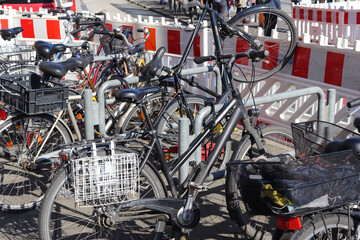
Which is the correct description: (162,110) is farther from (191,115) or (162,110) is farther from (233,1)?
(233,1)

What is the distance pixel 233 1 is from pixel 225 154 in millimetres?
13271

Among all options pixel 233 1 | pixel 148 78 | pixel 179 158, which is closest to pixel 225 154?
pixel 148 78

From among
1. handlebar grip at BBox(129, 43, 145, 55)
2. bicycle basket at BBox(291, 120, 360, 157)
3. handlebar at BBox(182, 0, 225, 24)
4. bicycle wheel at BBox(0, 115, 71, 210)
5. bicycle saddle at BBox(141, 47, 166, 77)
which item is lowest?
bicycle wheel at BBox(0, 115, 71, 210)

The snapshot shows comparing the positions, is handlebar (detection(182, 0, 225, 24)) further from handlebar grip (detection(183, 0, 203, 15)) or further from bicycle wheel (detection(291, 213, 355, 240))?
bicycle wheel (detection(291, 213, 355, 240))

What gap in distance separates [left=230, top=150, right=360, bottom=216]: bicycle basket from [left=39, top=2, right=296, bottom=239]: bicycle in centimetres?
73

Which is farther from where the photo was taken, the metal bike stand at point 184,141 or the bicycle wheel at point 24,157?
the bicycle wheel at point 24,157

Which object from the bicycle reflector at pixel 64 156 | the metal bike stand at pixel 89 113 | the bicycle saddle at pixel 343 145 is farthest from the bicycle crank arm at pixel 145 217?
the bicycle saddle at pixel 343 145

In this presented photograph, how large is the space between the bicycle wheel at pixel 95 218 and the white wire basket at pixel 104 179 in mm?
77

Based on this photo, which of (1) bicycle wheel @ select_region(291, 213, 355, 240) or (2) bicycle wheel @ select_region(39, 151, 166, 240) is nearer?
(1) bicycle wheel @ select_region(291, 213, 355, 240)

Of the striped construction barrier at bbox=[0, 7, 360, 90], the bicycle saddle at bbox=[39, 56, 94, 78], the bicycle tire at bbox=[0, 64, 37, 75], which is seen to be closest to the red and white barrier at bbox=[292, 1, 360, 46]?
the striped construction barrier at bbox=[0, 7, 360, 90]

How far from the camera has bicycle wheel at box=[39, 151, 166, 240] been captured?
3.34 meters

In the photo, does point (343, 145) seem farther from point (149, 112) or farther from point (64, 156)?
point (149, 112)

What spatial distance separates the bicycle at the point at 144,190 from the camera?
3.32m

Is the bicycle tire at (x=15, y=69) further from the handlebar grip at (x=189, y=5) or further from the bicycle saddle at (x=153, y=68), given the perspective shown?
the bicycle saddle at (x=153, y=68)
